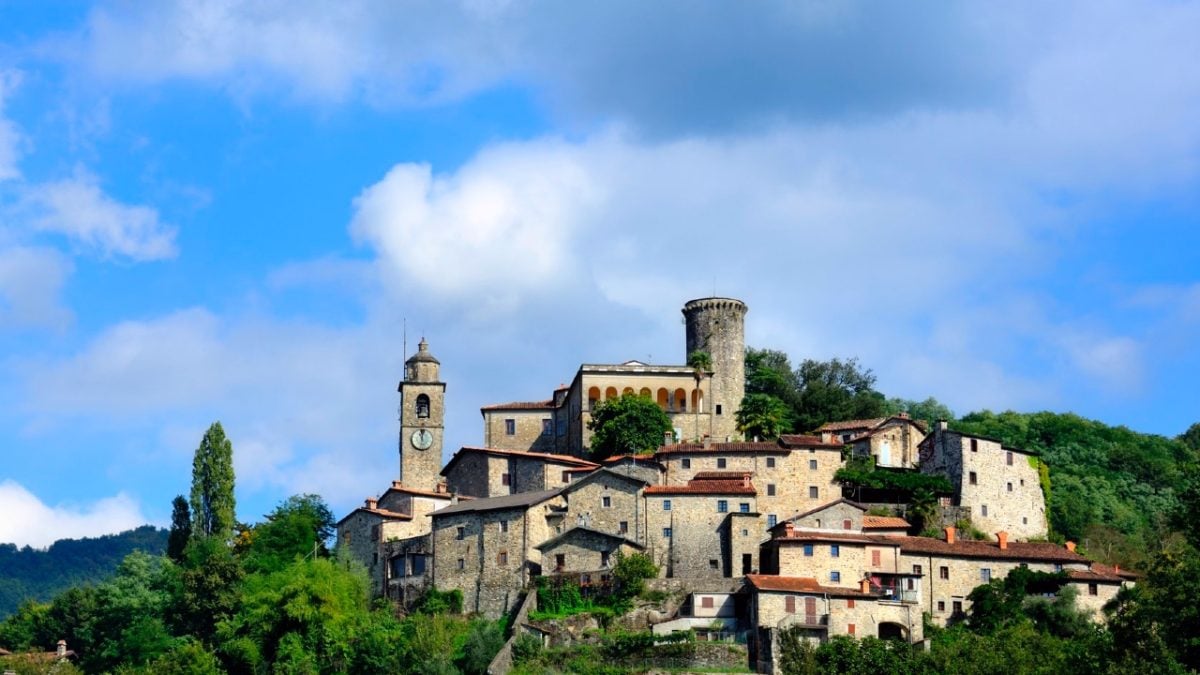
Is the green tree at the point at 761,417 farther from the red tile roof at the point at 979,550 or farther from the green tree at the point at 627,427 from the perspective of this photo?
the red tile roof at the point at 979,550

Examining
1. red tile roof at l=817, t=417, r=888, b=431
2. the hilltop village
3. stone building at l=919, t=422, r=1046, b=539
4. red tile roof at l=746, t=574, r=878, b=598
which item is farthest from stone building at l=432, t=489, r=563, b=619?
stone building at l=919, t=422, r=1046, b=539

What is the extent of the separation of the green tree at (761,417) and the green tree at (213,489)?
27.3m

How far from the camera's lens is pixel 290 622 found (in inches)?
2857

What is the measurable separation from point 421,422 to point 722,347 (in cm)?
1739

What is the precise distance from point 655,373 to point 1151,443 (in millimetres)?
51476

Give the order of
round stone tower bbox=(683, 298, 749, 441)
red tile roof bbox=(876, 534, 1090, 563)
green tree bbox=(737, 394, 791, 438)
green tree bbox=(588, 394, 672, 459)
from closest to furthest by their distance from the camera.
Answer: red tile roof bbox=(876, 534, 1090, 563) → green tree bbox=(588, 394, 672, 459) → green tree bbox=(737, 394, 791, 438) → round stone tower bbox=(683, 298, 749, 441)

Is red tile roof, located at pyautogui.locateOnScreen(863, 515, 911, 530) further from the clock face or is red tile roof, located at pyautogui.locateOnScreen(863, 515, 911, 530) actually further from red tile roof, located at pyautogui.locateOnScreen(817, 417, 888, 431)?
the clock face

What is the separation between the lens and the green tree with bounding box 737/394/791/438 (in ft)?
278

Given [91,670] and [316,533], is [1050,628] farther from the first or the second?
[91,670]

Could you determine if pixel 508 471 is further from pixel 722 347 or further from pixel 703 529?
pixel 722 347

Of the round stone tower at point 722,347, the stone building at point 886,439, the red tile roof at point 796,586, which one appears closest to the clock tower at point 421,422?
the round stone tower at point 722,347

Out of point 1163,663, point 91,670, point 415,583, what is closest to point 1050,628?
point 1163,663

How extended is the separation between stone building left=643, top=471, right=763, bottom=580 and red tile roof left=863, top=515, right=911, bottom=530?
503cm

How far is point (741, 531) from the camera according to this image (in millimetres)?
72375
